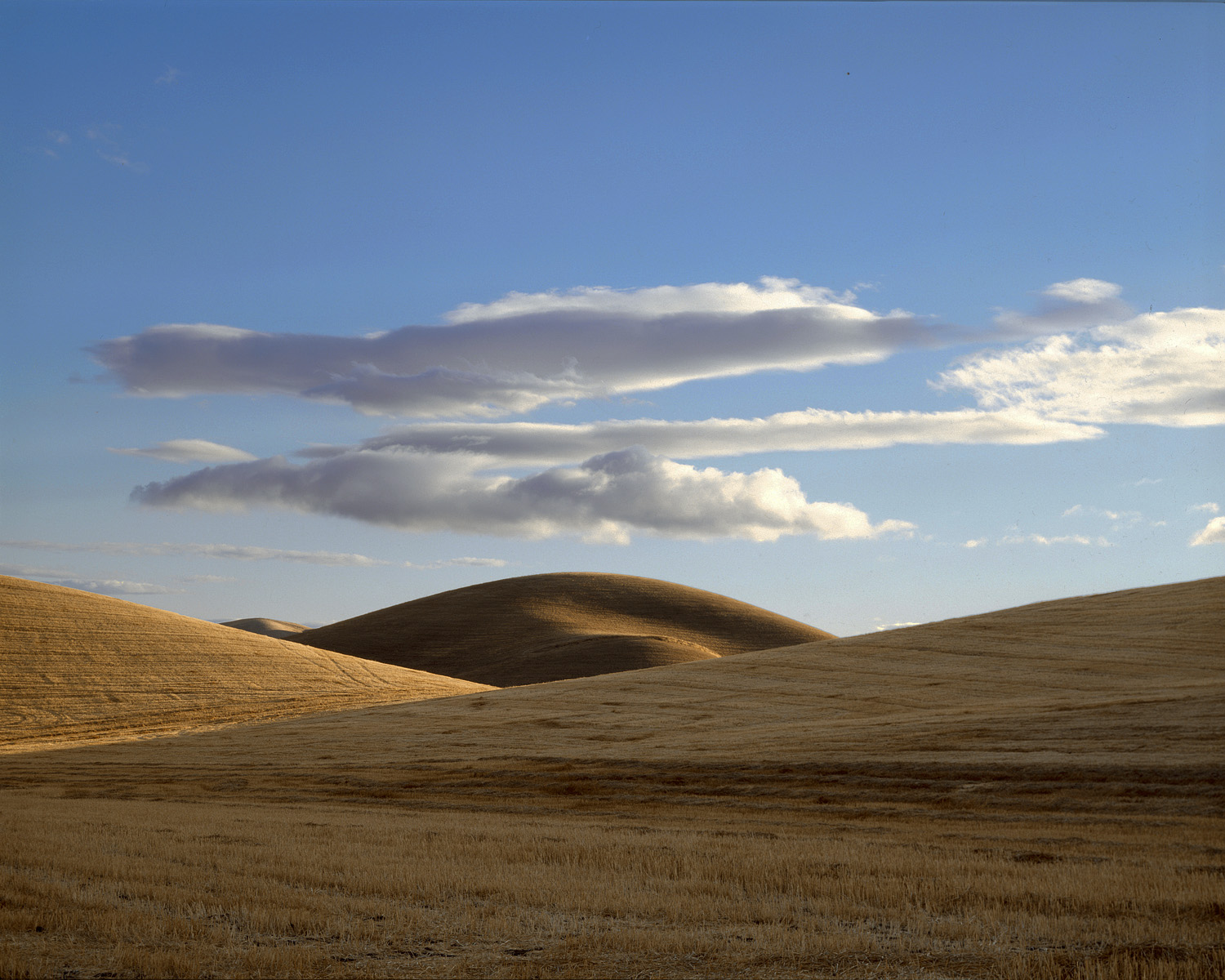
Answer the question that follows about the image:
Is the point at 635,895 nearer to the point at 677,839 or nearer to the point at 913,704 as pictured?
the point at 677,839

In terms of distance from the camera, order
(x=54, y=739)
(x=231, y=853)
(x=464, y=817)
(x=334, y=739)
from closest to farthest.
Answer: (x=231, y=853), (x=464, y=817), (x=334, y=739), (x=54, y=739)

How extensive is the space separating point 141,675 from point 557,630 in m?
74.1

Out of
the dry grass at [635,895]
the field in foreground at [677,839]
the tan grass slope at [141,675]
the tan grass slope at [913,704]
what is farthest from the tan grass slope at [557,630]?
the dry grass at [635,895]

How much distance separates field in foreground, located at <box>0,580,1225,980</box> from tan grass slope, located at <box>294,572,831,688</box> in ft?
245

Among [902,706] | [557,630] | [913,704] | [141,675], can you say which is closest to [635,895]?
[902,706]

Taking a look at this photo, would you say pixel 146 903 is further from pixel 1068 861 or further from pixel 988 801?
pixel 988 801

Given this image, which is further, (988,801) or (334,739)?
(334,739)

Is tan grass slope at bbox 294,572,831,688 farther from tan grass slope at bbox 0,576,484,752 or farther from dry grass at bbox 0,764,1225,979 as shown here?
dry grass at bbox 0,764,1225,979

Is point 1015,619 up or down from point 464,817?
up

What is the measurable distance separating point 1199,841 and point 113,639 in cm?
6973

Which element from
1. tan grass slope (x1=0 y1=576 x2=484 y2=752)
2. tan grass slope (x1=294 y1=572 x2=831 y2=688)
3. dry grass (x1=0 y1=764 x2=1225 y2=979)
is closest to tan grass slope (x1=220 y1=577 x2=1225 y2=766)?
dry grass (x1=0 y1=764 x2=1225 y2=979)

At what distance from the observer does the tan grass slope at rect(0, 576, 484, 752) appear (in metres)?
57.2

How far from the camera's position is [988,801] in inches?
858

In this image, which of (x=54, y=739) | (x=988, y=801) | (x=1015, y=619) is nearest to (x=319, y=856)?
(x=988, y=801)
